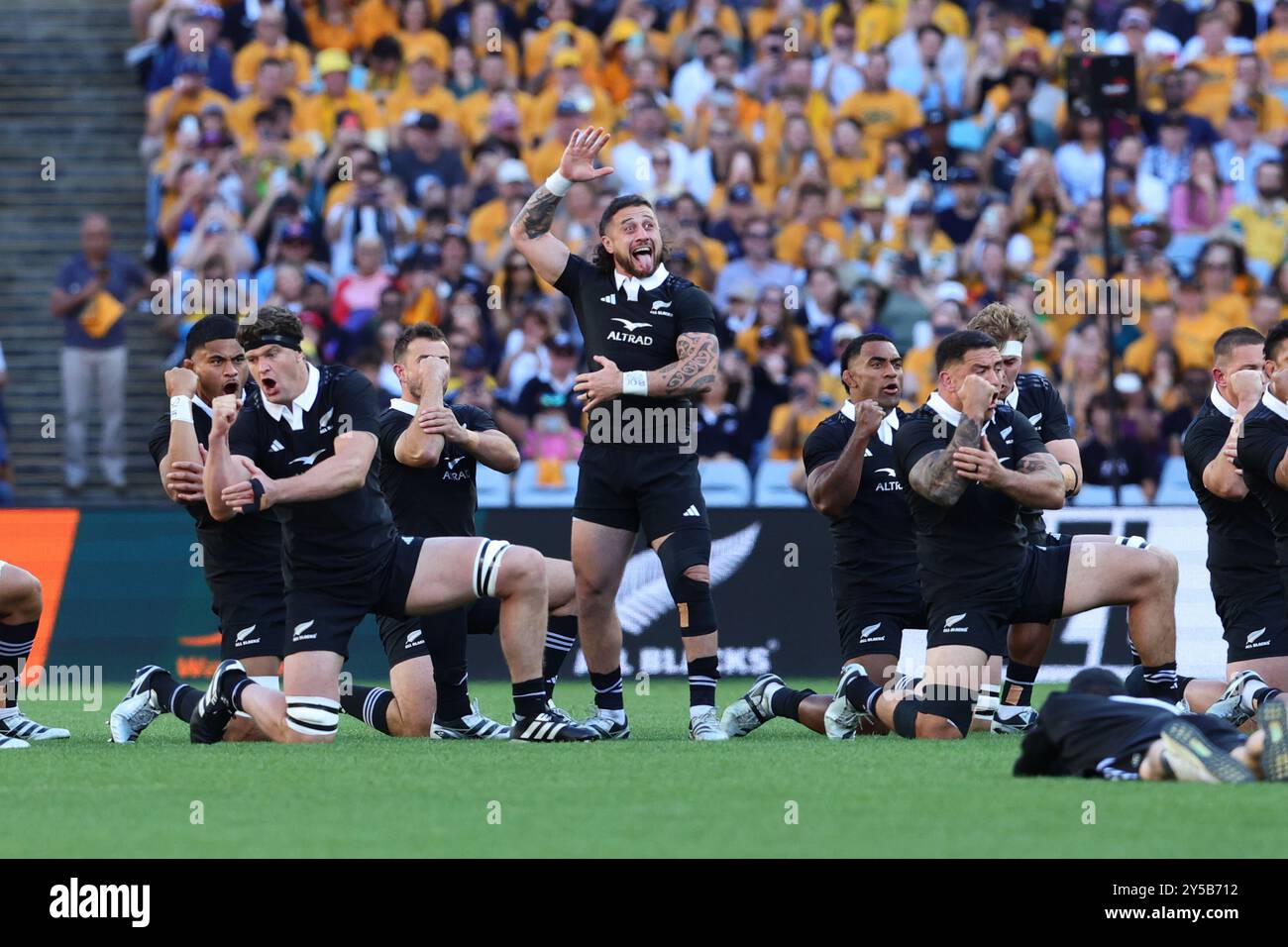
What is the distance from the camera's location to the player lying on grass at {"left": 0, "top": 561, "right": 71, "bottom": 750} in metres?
10.7

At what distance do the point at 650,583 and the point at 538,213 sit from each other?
19.2 ft

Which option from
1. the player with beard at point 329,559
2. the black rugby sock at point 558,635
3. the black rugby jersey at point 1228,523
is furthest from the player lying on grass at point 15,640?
the black rugby jersey at point 1228,523

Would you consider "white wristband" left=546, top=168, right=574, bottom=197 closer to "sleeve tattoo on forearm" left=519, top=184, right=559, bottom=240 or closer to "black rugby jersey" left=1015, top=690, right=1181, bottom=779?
"sleeve tattoo on forearm" left=519, top=184, right=559, bottom=240

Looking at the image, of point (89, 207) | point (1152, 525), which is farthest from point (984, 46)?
point (89, 207)

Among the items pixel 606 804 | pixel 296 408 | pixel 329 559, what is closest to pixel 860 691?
pixel 329 559

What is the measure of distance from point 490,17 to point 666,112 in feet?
7.06

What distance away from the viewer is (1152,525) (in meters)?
15.8

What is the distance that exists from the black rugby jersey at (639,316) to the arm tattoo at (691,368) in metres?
0.10

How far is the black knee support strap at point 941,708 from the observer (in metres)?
10.4

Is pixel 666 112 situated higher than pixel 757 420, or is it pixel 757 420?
pixel 666 112

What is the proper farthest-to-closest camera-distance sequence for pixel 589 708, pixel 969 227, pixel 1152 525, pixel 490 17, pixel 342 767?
pixel 490 17
pixel 969 227
pixel 1152 525
pixel 589 708
pixel 342 767

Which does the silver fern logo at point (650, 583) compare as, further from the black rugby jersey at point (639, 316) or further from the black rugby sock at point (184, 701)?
the black rugby sock at point (184, 701)

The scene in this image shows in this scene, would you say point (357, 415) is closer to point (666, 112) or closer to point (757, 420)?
point (757, 420)

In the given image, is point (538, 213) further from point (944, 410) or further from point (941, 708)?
point (941, 708)
